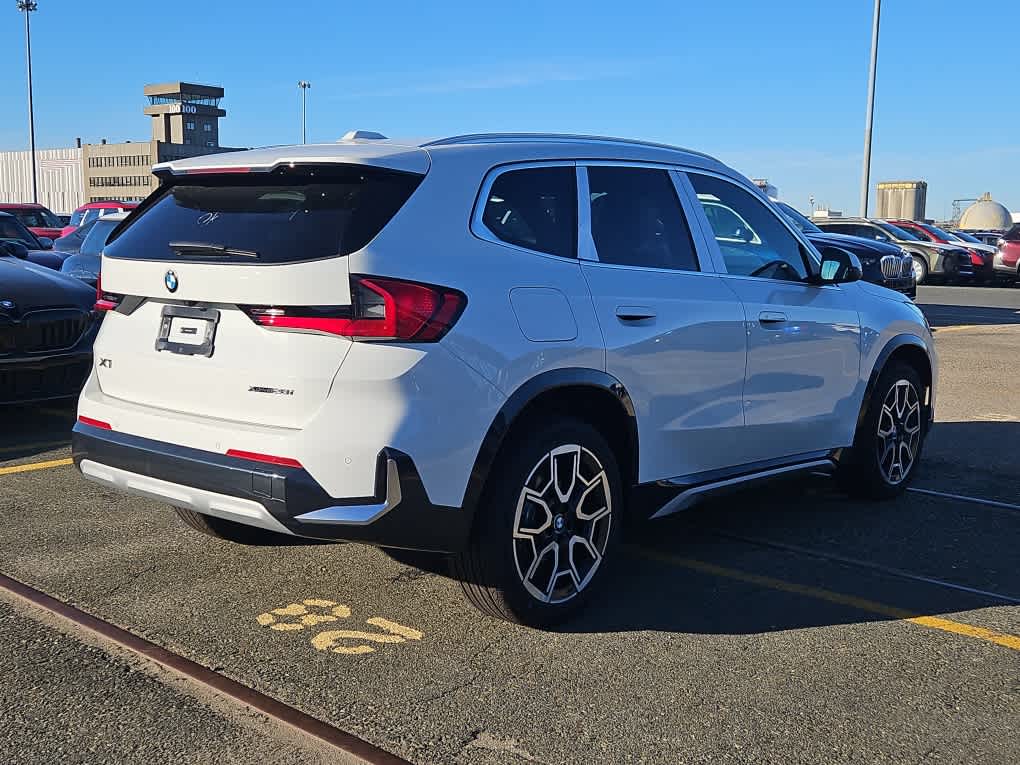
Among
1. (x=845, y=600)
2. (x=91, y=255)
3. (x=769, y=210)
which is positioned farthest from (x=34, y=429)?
(x=845, y=600)

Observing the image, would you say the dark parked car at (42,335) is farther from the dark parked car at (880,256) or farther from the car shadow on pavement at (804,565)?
the dark parked car at (880,256)

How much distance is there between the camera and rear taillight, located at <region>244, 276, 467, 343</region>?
3566mm

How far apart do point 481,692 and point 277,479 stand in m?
0.93

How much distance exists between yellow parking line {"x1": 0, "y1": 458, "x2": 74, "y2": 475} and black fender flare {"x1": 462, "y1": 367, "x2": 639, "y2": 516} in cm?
383

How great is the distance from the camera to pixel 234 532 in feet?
16.5

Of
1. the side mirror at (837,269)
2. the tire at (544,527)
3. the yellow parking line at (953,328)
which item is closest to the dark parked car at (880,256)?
the yellow parking line at (953,328)

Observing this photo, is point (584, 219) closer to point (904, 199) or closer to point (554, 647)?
point (554, 647)

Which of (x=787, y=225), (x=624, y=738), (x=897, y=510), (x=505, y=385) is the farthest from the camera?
(x=897, y=510)

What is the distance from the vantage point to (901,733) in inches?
129

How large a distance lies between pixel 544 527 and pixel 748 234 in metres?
2.02

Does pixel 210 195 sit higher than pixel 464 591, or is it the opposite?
pixel 210 195

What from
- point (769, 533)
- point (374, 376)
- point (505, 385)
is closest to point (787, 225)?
point (769, 533)

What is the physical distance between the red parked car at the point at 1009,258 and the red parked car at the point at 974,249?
0.72ft

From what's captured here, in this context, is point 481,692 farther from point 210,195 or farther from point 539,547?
point 210,195
